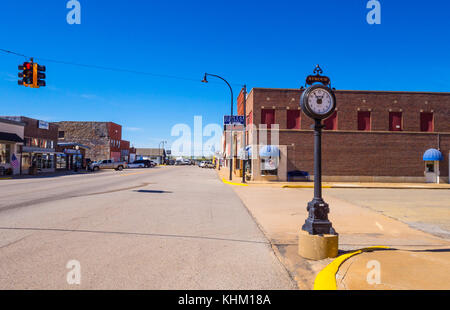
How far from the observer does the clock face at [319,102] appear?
6016 mm

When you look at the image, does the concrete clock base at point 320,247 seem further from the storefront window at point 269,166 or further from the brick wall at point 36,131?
the brick wall at point 36,131

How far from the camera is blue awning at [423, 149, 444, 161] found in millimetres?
27125

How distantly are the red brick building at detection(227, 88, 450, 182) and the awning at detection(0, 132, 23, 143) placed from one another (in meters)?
23.8

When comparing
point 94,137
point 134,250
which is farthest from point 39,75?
point 94,137

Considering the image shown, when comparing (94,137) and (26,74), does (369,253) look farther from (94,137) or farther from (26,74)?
(94,137)

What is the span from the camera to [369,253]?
555 centimetres

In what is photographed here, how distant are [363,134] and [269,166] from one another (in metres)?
8.88

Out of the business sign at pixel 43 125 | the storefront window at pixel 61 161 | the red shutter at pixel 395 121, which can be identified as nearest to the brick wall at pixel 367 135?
the red shutter at pixel 395 121


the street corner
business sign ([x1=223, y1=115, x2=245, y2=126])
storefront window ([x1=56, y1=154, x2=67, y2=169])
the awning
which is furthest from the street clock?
storefront window ([x1=56, y1=154, x2=67, y2=169])

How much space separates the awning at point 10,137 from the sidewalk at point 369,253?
29412 mm

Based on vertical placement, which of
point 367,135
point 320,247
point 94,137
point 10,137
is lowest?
point 320,247
